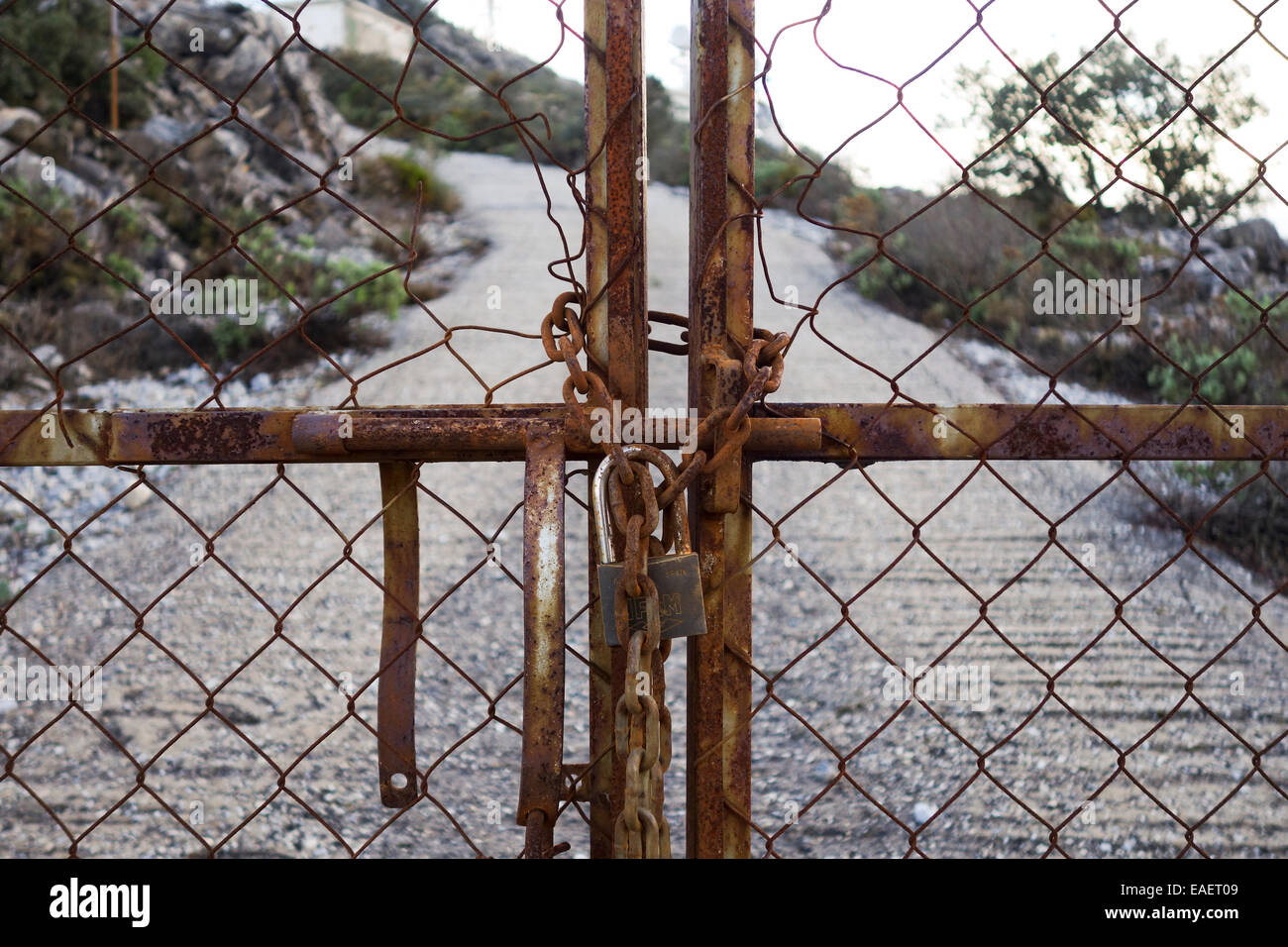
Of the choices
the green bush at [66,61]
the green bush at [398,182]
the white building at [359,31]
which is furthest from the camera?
the white building at [359,31]

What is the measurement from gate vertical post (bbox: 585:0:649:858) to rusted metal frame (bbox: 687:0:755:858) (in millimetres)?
62

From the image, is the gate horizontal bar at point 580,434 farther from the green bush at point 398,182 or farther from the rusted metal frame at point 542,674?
the green bush at point 398,182

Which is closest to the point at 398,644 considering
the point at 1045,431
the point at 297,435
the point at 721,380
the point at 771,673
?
the point at 297,435

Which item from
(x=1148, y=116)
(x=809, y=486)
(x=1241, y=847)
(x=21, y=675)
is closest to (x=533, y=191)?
(x=1148, y=116)

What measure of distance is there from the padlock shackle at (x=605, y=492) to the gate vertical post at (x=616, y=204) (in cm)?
8

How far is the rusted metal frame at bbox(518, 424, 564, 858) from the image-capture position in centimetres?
87

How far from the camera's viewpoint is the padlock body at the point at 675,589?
2.71 feet

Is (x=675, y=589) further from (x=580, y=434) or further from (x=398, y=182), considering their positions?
(x=398, y=182)

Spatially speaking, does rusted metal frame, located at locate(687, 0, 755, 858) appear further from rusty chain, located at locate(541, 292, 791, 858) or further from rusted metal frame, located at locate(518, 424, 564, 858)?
rusted metal frame, located at locate(518, 424, 564, 858)

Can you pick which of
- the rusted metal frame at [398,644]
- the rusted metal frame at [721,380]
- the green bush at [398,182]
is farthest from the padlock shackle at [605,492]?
the green bush at [398,182]

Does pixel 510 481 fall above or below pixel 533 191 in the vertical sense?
below

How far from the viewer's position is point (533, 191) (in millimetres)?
13125
